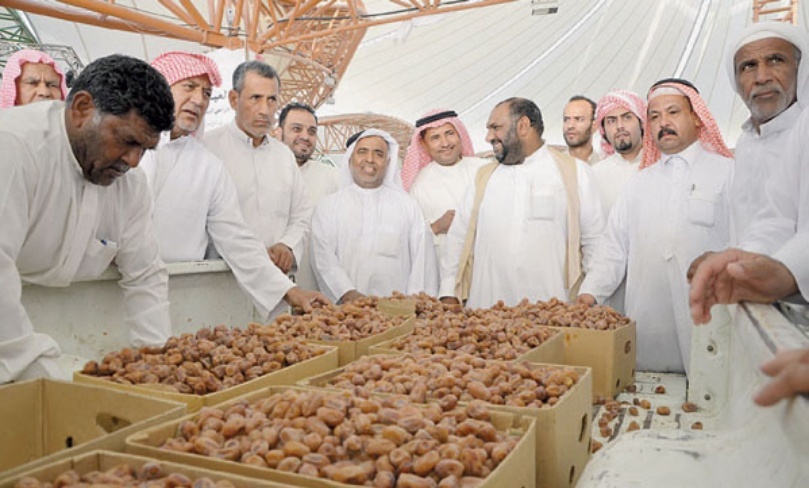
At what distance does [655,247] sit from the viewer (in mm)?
3191

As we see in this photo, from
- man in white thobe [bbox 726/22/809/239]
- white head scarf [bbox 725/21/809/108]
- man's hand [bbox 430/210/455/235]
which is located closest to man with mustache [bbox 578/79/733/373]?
man in white thobe [bbox 726/22/809/239]

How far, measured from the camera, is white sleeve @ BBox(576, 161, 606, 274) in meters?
3.58

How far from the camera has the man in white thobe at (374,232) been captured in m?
3.89

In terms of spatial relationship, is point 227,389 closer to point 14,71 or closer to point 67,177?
point 67,177

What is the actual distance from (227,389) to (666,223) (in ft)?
7.86

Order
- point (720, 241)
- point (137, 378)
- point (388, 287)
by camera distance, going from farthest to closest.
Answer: point (388, 287) < point (720, 241) < point (137, 378)

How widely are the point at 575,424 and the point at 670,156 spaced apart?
2.28 meters

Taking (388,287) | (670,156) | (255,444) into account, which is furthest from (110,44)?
(255,444)

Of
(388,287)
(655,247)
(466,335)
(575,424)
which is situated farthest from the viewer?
(388,287)

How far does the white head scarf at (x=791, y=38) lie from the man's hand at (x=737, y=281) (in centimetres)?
117

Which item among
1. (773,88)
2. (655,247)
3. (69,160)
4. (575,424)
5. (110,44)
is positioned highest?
(110,44)

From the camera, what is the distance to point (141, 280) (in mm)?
2404

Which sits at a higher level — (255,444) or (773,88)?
(773,88)

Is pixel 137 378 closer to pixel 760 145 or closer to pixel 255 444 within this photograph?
pixel 255 444
